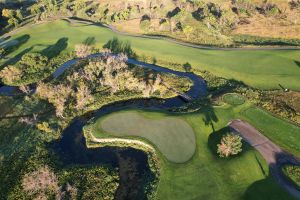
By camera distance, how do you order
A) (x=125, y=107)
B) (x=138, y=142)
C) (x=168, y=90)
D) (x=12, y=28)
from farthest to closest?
(x=12, y=28) < (x=168, y=90) < (x=125, y=107) < (x=138, y=142)

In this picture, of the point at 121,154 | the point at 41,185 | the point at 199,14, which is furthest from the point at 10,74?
the point at 199,14

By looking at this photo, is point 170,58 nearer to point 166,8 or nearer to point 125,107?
point 125,107

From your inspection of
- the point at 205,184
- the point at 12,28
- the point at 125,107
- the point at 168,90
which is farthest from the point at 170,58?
the point at 12,28

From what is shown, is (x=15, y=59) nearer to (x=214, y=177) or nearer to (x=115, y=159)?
(x=115, y=159)

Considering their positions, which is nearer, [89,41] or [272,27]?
[89,41]

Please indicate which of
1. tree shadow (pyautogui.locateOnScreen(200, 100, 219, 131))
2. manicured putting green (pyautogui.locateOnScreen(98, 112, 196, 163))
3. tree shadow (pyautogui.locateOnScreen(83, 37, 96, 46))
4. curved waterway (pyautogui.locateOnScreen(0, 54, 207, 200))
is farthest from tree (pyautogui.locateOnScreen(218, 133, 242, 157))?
tree shadow (pyautogui.locateOnScreen(83, 37, 96, 46))

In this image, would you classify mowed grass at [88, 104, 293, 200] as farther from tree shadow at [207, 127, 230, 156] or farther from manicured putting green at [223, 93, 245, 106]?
manicured putting green at [223, 93, 245, 106]

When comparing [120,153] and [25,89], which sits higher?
[25,89]

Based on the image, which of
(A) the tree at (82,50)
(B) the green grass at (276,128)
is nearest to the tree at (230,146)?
(B) the green grass at (276,128)
